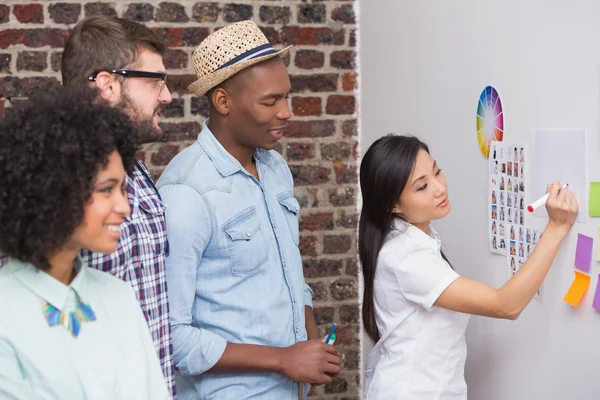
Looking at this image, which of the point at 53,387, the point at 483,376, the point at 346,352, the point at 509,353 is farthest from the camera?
the point at 346,352

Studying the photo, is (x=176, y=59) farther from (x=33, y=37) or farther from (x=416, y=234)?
(x=416, y=234)

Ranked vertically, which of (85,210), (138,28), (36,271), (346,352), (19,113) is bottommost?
(346,352)

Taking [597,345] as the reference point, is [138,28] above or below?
above

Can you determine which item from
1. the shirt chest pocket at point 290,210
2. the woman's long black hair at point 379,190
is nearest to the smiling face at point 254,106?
the shirt chest pocket at point 290,210

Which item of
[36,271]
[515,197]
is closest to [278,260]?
[515,197]

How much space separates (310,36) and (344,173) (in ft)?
1.95

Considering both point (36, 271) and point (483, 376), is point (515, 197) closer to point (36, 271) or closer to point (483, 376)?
point (483, 376)

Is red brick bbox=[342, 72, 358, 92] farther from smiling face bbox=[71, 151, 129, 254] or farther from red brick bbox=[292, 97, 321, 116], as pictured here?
smiling face bbox=[71, 151, 129, 254]

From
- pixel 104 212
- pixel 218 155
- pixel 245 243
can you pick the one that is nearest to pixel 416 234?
pixel 245 243

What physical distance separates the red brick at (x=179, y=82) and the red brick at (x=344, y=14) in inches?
26.3

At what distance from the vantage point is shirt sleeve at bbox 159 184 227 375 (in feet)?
5.88

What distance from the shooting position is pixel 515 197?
6.76 ft

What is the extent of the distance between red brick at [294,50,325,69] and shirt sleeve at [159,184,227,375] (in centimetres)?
143

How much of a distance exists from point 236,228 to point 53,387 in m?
0.75
